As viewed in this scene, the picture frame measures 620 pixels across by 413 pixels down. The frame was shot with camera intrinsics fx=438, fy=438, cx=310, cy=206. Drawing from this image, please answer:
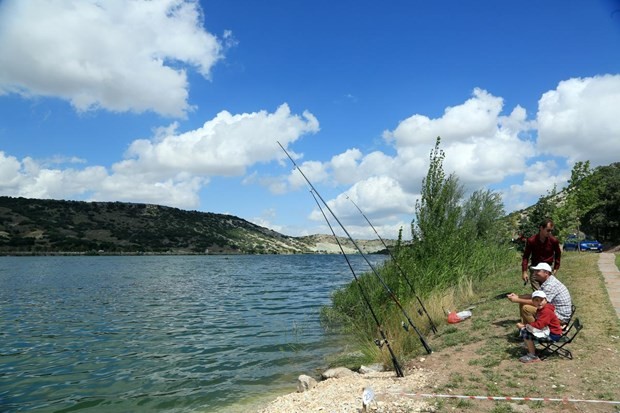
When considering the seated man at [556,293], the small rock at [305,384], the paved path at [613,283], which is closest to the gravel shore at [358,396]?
the small rock at [305,384]

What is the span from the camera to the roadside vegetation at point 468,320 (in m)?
6.99

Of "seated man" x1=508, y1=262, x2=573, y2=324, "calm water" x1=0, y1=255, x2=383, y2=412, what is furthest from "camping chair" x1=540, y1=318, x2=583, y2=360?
"calm water" x1=0, y1=255, x2=383, y2=412

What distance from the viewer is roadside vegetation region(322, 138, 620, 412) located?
699 centimetres

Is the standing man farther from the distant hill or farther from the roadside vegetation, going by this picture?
the distant hill

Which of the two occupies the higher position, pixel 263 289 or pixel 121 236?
pixel 121 236

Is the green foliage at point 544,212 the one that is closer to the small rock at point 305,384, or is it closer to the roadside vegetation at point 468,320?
the roadside vegetation at point 468,320

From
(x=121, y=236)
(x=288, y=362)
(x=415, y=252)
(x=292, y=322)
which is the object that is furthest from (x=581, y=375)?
(x=121, y=236)

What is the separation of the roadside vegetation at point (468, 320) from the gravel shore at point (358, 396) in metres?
0.43

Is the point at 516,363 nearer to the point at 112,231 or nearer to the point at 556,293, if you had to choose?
the point at 556,293

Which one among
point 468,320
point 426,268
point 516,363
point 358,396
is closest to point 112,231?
point 426,268

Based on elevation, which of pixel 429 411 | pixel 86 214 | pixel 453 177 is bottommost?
pixel 429 411

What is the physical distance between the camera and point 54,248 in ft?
353

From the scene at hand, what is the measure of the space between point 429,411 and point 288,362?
7043 millimetres

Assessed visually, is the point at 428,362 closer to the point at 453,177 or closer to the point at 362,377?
the point at 362,377
